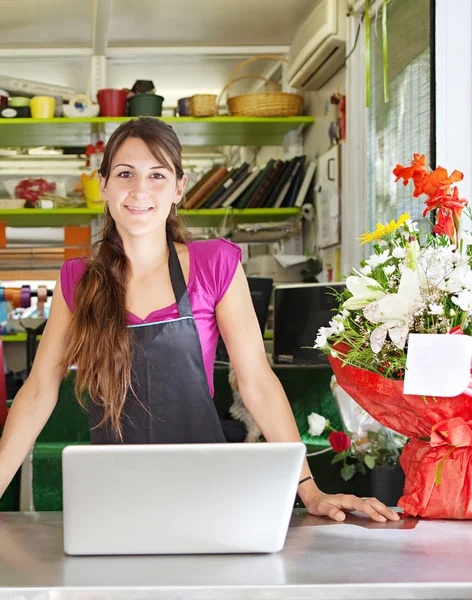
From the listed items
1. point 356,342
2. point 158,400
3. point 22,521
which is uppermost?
point 356,342

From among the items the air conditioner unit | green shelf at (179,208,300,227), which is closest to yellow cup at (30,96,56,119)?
green shelf at (179,208,300,227)

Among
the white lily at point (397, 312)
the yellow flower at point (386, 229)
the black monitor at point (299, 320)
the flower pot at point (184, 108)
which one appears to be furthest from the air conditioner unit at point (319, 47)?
the white lily at point (397, 312)

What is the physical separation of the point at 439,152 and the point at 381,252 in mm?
1633

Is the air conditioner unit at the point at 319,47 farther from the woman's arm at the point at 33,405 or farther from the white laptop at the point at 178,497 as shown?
the white laptop at the point at 178,497

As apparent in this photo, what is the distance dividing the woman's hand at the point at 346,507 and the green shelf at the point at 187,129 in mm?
3875

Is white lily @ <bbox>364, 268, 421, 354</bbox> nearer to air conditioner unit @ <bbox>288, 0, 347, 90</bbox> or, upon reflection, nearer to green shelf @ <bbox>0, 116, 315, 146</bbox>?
air conditioner unit @ <bbox>288, 0, 347, 90</bbox>

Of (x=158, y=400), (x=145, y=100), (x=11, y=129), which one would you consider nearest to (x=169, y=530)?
(x=158, y=400)

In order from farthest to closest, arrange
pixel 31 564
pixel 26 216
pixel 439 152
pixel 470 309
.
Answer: pixel 26 216
pixel 439 152
pixel 470 309
pixel 31 564

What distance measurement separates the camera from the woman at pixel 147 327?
1472mm

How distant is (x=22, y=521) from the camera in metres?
1.20

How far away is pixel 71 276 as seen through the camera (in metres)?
1.60

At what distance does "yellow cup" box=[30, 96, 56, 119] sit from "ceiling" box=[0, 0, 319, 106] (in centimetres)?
41

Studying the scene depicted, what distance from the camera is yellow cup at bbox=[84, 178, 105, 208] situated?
16.8ft

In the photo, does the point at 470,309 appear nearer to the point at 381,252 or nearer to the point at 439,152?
the point at 381,252
